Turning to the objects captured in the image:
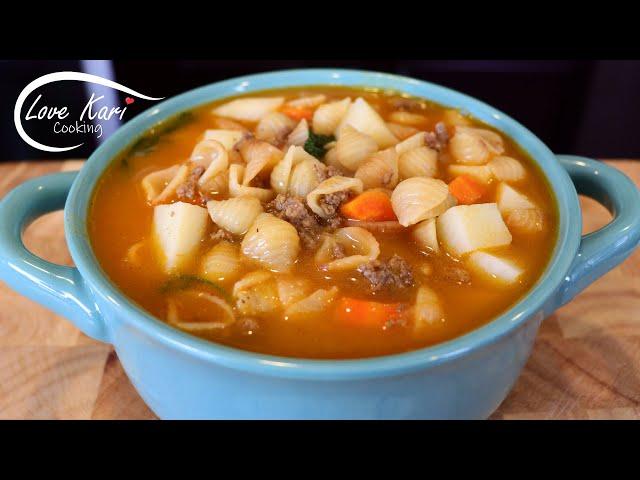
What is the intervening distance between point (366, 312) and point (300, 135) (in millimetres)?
665

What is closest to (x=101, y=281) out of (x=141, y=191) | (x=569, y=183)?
(x=141, y=191)

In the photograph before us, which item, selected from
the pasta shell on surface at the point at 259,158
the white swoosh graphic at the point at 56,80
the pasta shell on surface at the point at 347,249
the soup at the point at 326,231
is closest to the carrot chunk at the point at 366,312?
the soup at the point at 326,231

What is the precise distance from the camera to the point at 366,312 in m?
1.41

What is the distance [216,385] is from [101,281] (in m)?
0.32

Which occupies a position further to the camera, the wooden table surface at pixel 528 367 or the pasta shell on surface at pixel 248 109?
the pasta shell on surface at pixel 248 109

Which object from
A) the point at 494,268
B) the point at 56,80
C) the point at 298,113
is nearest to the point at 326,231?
the point at 494,268

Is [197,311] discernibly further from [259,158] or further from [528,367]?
[528,367]

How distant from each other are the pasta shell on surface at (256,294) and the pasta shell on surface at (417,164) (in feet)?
1.65

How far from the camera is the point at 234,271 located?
150 centimetres

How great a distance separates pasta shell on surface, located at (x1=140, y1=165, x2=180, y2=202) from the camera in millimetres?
1742

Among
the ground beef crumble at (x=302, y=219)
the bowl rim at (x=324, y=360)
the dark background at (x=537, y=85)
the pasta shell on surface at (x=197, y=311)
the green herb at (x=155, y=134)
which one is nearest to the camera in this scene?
the bowl rim at (x=324, y=360)

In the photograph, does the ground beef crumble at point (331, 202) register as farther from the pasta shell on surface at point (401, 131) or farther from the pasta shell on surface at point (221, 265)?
the pasta shell on surface at point (401, 131)

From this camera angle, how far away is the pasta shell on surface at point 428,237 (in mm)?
1565

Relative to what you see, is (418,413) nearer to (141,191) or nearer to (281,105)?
(141,191)
